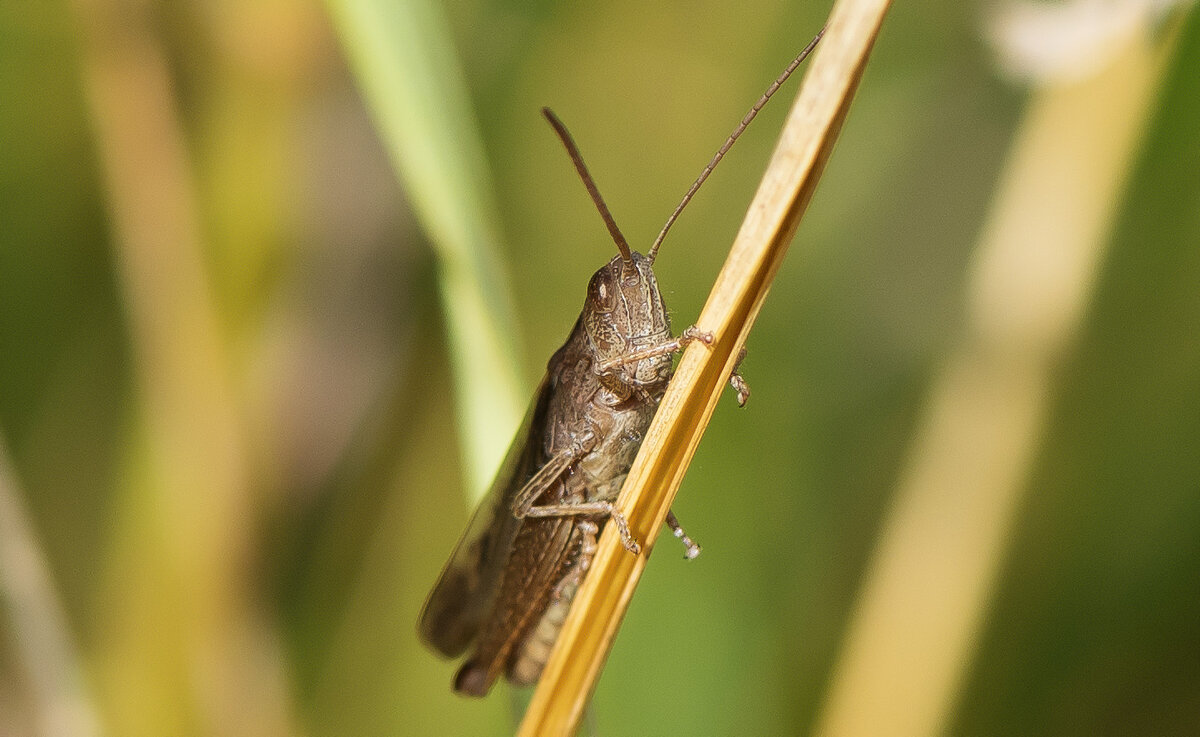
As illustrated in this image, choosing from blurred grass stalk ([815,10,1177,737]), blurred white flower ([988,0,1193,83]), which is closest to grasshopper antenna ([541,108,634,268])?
blurred grass stalk ([815,10,1177,737])

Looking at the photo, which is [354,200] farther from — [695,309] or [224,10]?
[695,309]

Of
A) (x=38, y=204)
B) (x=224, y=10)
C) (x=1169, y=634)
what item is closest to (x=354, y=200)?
(x=224, y=10)

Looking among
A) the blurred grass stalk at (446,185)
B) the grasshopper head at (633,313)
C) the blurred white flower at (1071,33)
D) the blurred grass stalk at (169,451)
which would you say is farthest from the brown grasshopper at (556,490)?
the blurred white flower at (1071,33)

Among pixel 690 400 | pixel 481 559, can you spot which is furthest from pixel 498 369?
pixel 481 559

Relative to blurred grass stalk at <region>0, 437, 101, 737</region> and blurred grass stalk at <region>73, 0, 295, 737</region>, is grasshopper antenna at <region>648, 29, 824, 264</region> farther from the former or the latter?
blurred grass stalk at <region>0, 437, 101, 737</region>

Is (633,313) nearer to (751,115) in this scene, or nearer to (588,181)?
(588,181)

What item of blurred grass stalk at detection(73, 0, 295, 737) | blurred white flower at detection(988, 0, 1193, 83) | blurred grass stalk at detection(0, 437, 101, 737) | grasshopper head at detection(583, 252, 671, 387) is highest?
blurred white flower at detection(988, 0, 1193, 83)
